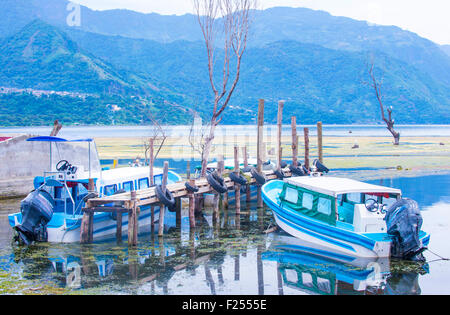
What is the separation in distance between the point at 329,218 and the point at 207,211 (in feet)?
27.4

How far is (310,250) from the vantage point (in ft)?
54.4

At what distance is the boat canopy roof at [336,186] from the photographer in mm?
16297

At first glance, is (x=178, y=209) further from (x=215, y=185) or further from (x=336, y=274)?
(x=336, y=274)

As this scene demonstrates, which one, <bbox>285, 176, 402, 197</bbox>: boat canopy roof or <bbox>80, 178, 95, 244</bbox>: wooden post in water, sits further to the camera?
<bbox>80, 178, 95, 244</bbox>: wooden post in water

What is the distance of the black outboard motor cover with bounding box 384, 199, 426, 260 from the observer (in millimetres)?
14383

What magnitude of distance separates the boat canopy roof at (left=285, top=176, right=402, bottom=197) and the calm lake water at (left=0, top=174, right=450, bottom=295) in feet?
6.88

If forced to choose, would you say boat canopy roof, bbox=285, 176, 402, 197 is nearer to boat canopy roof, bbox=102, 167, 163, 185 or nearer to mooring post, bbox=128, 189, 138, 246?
mooring post, bbox=128, 189, 138, 246

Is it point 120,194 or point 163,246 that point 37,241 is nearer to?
point 120,194

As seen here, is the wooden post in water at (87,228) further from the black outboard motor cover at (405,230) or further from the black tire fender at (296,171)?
the black tire fender at (296,171)

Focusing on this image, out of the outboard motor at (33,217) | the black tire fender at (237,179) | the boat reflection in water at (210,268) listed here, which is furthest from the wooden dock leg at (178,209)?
the outboard motor at (33,217)

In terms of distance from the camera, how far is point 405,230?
14.4m

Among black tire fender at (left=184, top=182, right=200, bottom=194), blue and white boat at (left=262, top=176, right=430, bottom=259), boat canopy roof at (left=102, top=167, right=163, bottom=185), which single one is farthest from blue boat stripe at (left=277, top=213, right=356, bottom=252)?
boat canopy roof at (left=102, top=167, right=163, bottom=185)

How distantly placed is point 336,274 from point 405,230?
2.47 meters

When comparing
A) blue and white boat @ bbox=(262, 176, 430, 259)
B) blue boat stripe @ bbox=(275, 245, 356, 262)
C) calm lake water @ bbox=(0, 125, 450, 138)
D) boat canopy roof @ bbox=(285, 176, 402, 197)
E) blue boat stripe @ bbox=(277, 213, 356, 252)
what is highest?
calm lake water @ bbox=(0, 125, 450, 138)
